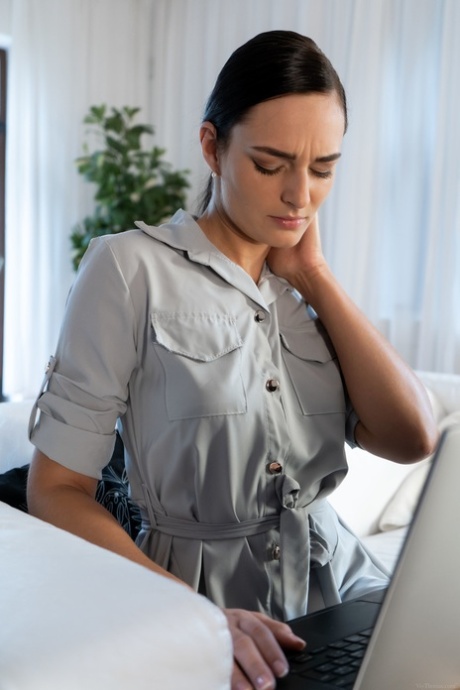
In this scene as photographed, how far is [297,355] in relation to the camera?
139 centimetres

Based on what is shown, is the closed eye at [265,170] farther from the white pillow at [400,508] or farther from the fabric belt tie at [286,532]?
the white pillow at [400,508]

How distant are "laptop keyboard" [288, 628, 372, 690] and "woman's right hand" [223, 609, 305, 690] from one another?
0.02m

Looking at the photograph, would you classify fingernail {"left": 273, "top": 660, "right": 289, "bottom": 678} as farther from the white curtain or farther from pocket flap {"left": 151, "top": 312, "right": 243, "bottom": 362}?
the white curtain

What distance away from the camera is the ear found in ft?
4.54

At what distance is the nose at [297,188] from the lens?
1308mm

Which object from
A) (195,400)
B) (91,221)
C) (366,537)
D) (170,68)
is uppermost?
(170,68)

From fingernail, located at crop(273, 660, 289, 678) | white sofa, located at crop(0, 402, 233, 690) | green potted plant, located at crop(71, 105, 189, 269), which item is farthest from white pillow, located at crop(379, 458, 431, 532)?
green potted plant, located at crop(71, 105, 189, 269)

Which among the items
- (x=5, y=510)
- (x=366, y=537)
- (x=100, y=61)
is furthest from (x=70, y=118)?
(x=5, y=510)

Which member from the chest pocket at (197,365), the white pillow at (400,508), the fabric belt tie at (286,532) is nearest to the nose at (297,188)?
the chest pocket at (197,365)

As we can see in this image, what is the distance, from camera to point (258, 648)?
871 mm

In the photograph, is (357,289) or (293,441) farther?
(357,289)

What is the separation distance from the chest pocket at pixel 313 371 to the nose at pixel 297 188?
211 mm

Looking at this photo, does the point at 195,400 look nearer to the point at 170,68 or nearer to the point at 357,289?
the point at 357,289

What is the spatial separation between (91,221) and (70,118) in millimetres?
708
